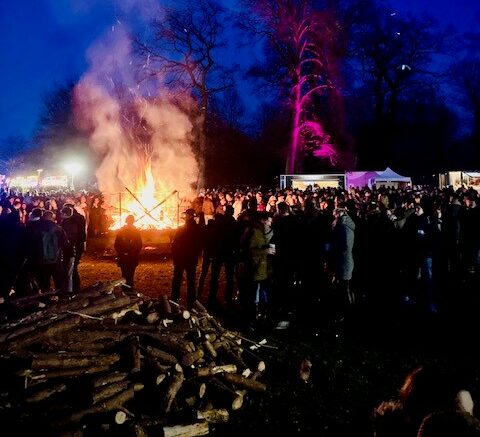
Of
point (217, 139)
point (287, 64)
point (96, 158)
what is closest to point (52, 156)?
point (96, 158)

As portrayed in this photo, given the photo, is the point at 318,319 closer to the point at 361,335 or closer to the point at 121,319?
the point at 361,335

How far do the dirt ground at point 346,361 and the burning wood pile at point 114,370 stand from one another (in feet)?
1.09

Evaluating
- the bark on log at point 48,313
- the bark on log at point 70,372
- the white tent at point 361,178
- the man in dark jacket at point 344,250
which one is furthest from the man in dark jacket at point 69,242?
the white tent at point 361,178

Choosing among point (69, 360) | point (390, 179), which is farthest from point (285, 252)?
point (390, 179)

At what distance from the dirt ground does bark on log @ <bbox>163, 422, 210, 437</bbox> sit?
0.19 meters

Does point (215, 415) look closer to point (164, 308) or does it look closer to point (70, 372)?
point (70, 372)

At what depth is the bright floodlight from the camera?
1865 inches

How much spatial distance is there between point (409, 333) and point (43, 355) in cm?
579

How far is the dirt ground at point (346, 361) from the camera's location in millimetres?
5273

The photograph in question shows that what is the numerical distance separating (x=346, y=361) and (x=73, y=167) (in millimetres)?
45216

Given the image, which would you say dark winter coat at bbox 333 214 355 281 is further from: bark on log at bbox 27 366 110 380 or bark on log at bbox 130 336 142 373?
bark on log at bbox 27 366 110 380

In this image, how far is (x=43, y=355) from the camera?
5441mm

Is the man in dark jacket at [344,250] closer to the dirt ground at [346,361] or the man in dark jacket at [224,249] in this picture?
the dirt ground at [346,361]

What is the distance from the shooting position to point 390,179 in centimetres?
2962
